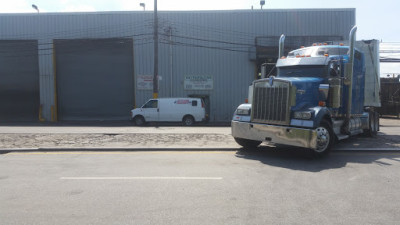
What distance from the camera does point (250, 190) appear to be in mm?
5293

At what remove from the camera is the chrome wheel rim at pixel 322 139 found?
7891 mm

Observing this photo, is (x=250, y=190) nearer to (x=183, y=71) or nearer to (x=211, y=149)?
(x=211, y=149)

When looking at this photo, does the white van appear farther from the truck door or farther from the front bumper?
the front bumper

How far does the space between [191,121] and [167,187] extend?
46.5ft

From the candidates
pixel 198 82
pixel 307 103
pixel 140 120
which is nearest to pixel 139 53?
pixel 198 82

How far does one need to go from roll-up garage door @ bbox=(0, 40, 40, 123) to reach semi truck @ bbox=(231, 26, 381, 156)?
2114 centimetres

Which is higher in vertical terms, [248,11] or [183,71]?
[248,11]

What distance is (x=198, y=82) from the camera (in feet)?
79.8

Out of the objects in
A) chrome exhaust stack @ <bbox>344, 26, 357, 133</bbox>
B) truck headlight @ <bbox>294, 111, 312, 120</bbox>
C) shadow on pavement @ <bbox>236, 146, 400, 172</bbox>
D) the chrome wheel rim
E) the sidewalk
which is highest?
chrome exhaust stack @ <bbox>344, 26, 357, 133</bbox>

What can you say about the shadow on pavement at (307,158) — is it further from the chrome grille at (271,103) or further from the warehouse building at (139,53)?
the warehouse building at (139,53)

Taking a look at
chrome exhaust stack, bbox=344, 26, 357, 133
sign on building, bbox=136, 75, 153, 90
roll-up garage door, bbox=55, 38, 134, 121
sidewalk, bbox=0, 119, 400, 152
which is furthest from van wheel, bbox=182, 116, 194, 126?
chrome exhaust stack, bbox=344, 26, 357, 133

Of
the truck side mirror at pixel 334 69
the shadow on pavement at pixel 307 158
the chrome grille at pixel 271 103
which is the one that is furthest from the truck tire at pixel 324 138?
the truck side mirror at pixel 334 69

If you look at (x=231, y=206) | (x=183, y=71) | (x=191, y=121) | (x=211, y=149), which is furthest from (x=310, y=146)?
(x=183, y=71)

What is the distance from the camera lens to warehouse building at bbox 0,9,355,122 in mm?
23766
